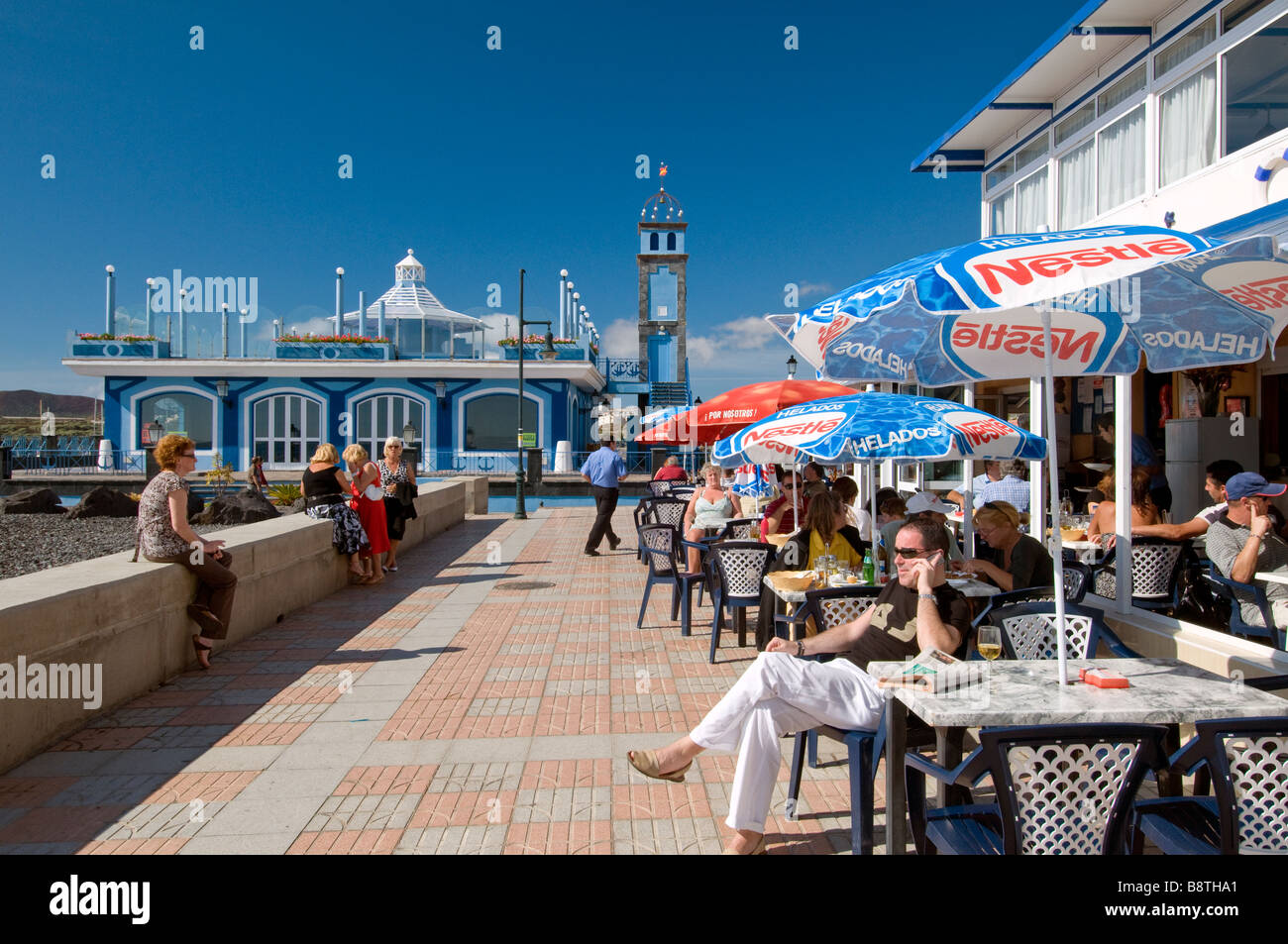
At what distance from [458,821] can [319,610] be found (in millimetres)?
5422

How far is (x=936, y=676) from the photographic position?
3193 mm

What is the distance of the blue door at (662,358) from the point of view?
40.8 m

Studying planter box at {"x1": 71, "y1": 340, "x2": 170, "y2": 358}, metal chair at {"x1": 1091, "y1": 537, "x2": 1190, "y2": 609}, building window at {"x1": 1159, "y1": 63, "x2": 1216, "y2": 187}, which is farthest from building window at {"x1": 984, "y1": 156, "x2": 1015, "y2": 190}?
planter box at {"x1": 71, "y1": 340, "x2": 170, "y2": 358}

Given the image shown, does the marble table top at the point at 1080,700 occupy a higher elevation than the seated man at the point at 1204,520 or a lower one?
lower

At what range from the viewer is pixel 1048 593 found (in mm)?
5184

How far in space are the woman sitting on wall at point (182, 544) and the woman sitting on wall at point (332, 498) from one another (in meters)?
3.16

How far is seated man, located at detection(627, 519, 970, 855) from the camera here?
3275mm

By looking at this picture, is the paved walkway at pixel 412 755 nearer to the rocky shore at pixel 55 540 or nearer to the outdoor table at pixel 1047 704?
the outdoor table at pixel 1047 704

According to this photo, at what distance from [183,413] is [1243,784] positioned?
33.9 metres

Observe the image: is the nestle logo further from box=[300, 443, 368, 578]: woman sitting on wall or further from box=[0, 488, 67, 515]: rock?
box=[0, 488, 67, 515]: rock

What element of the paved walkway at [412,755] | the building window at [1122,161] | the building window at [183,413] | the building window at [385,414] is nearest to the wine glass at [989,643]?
the paved walkway at [412,755]

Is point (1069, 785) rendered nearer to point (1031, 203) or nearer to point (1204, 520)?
point (1204, 520)
